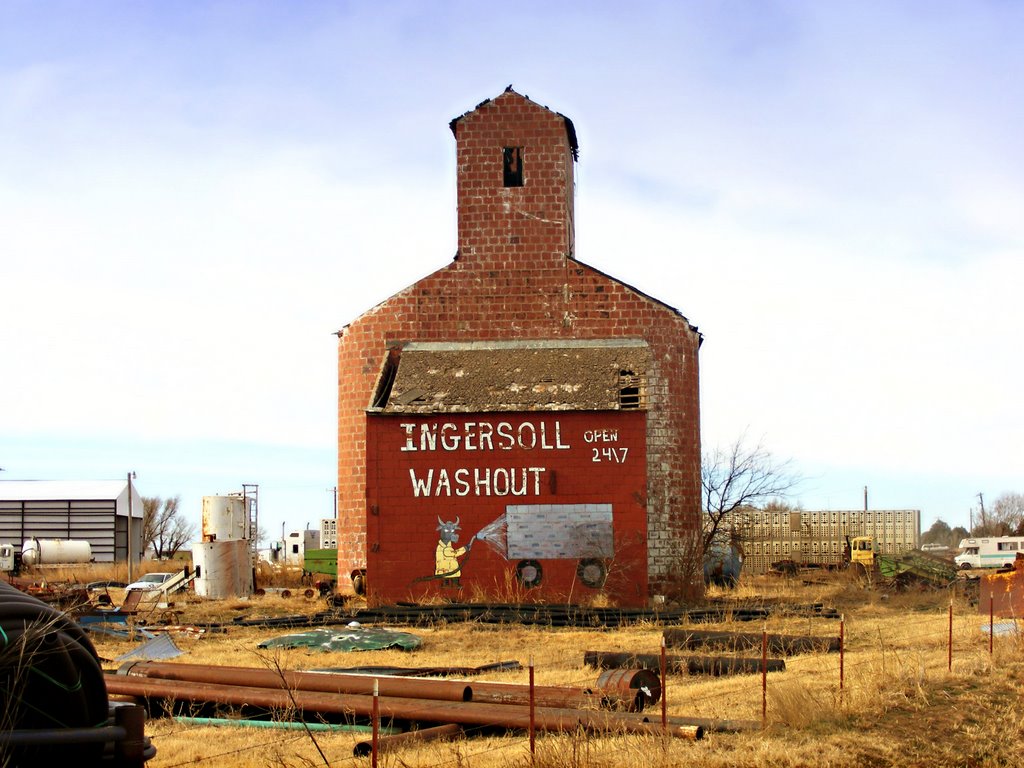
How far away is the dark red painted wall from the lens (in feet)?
97.4

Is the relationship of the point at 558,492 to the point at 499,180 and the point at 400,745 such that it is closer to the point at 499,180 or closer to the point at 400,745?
the point at 499,180

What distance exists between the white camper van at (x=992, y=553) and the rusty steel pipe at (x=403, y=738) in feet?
175

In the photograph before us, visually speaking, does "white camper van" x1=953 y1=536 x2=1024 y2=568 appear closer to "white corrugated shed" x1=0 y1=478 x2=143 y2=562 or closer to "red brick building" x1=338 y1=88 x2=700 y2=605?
"red brick building" x1=338 y1=88 x2=700 y2=605

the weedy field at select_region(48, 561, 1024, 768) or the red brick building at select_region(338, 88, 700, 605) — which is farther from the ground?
the red brick building at select_region(338, 88, 700, 605)

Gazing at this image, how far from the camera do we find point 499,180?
33906 millimetres

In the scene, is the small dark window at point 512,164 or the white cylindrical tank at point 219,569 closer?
the small dark window at point 512,164

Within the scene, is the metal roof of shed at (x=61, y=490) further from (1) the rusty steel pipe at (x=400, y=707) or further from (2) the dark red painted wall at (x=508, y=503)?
(1) the rusty steel pipe at (x=400, y=707)

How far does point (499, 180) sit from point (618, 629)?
14.0 metres

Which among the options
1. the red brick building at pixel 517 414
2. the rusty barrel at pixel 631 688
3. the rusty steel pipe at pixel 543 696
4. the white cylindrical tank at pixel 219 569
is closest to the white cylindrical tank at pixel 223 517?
the white cylindrical tank at pixel 219 569

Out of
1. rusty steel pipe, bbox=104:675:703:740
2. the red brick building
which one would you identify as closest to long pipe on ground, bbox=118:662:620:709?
rusty steel pipe, bbox=104:675:703:740

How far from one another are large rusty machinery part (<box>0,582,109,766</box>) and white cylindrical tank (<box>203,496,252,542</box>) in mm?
37277

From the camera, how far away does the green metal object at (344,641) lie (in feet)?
71.0

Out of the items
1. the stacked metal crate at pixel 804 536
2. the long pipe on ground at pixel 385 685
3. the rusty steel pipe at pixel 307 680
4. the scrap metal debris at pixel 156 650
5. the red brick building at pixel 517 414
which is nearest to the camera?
the long pipe on ground at pixel 385 685

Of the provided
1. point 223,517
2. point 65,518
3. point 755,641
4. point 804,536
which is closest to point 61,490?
point 65,518
